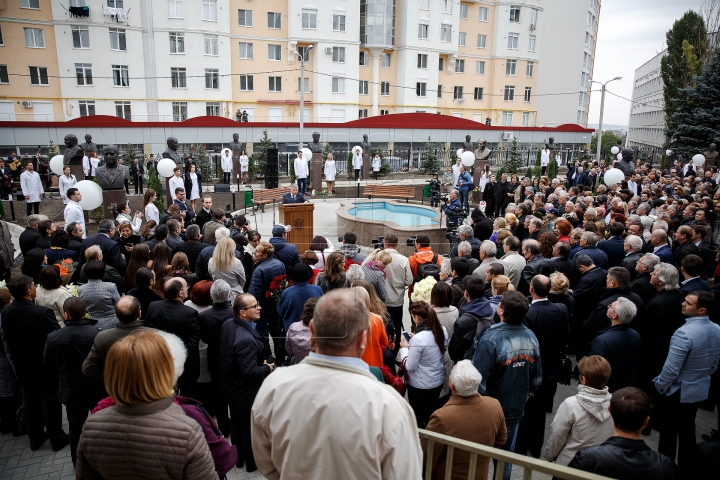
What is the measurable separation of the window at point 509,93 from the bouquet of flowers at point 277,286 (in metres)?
48.3

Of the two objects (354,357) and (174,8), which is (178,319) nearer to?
(354,357)

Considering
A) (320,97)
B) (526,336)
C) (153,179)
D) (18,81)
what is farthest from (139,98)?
(526,336)

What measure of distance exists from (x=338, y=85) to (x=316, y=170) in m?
24.0

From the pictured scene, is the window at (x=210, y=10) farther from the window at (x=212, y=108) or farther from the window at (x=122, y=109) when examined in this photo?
the window at (x=122, y=109)

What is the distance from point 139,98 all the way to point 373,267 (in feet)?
121

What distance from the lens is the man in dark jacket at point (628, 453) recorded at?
266 cm

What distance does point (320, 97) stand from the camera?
41312mm

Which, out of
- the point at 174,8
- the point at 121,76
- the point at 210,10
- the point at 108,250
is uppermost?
the point at 210,10

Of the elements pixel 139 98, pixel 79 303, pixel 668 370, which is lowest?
pixel 668 370

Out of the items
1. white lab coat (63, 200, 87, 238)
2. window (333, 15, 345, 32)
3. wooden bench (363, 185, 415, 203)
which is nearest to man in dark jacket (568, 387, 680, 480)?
white lab coat (63, 200, 87, 238)

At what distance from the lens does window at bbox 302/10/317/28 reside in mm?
40250

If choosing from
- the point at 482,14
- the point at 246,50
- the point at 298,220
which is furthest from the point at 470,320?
the point at 482,14

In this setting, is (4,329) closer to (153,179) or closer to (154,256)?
(154,256)

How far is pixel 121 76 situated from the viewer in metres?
36.3
